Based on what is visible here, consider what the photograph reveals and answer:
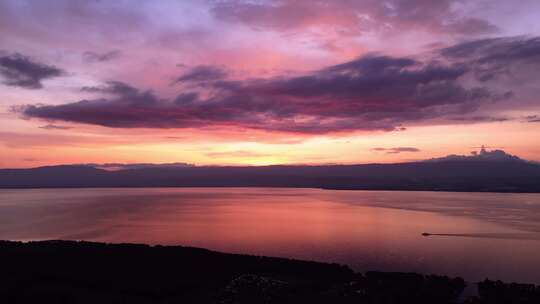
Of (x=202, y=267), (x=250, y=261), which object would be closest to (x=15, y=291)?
(x=202, y=267)

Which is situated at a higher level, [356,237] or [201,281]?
[201,281]

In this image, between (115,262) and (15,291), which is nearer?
(15,291)

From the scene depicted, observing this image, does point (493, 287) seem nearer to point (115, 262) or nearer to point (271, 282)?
point (271, 282)

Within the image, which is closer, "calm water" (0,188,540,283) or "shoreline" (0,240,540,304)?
"shoreline" (0,240,540,304)

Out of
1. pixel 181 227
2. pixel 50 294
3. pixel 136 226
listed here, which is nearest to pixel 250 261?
pixel 50 294

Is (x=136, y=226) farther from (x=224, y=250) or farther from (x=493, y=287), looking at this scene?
(x=493, y=287)

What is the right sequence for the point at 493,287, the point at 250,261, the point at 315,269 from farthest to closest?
the point at 250,261
the point at 315,269
the point at 493,287

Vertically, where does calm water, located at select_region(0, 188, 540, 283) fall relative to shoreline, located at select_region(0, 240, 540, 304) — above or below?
below

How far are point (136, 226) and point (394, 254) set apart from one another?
50537mm

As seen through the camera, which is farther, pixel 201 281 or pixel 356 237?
pixel 356 237

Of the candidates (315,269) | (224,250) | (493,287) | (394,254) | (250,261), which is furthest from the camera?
(224,250)

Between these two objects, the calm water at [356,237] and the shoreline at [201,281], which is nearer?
the shoreline at [201,281]

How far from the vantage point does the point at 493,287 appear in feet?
100

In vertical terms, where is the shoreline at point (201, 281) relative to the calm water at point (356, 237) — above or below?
above
